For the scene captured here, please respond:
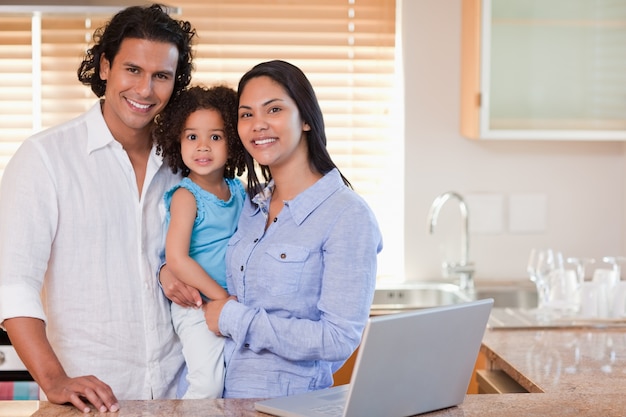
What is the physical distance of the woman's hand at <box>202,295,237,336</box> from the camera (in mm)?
2158

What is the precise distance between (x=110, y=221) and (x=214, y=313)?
0.33 m

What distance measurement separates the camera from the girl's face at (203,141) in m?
2.27

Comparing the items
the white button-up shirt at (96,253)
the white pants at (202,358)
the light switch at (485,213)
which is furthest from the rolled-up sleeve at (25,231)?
the light switch at (485,213)

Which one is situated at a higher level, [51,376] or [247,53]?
[247,53]

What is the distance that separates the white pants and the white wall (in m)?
1.84

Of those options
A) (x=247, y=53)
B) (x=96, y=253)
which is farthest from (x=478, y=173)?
(x=96, y=253)

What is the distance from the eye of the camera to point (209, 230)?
7.63ft

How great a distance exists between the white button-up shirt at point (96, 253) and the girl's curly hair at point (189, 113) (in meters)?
0.05

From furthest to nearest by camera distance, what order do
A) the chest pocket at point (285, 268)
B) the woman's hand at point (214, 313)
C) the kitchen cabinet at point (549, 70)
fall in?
1. the kitchen cabinet at point (549, 70)
2. the woman's hand at point (214, 313)
3. the chest pocket at point (285, 268)

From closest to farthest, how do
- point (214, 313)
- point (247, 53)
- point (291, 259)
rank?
point (291, 259), point (214, 313), point (247, 53)

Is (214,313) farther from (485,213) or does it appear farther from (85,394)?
(485,213)

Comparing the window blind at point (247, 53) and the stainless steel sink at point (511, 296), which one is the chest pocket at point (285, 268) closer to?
the stainless steel sink at point (511, 296)

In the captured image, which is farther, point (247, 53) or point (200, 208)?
point (247, 53)

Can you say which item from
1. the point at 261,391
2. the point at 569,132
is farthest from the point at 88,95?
the point at 261,391
